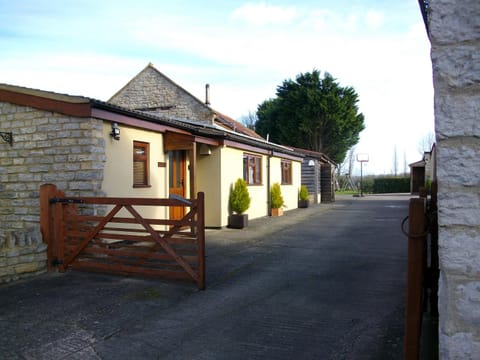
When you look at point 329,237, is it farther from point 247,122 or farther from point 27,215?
point 247,122

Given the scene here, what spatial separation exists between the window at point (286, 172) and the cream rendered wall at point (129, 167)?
9.64 metres

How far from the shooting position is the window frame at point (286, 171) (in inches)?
764

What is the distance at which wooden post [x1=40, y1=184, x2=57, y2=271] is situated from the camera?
263 inches

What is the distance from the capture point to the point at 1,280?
5.93 m

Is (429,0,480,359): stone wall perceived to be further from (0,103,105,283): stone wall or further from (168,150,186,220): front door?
(168,150,186,220): front door

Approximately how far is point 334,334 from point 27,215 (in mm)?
7332

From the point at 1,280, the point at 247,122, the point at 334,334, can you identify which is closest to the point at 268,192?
the point at 1,280

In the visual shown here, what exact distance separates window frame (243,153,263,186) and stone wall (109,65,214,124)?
8.85 metres

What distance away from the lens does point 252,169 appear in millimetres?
15398

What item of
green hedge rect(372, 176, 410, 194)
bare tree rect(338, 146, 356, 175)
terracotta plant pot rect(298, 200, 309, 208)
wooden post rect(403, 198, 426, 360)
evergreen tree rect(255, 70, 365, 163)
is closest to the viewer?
wooden post rect(403, 198, 426, 360)

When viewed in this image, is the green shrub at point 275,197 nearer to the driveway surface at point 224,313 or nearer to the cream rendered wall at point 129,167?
the cream rendered wall at point 129,167

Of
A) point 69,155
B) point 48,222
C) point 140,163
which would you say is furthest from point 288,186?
point 48,222

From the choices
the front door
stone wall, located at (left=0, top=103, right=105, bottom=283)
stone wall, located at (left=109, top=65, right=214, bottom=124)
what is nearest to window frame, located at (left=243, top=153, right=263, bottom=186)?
the front door

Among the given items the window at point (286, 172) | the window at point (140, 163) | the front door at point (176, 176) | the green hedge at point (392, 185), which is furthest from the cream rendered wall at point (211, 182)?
the green hedge at point (392, 185)
